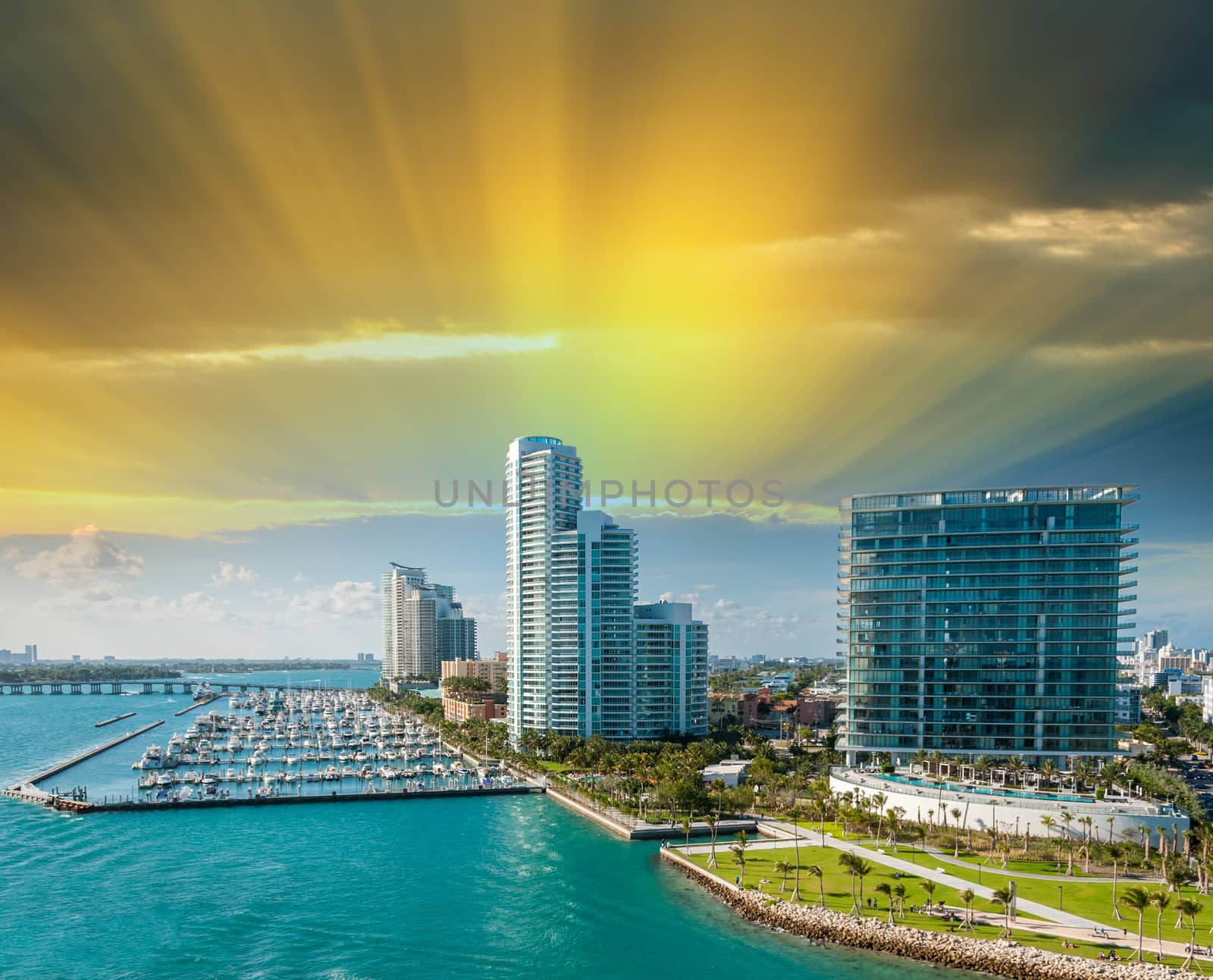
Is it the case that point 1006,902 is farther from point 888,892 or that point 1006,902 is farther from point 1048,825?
point 1048,825

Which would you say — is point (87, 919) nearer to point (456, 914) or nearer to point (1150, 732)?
→ point (456, 914)

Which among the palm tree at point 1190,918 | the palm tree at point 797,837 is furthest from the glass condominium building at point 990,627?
the palm tree at point 1190,918

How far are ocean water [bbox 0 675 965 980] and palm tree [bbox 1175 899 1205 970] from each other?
1219cm

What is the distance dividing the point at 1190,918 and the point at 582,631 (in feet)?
240

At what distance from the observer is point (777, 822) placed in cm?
7519

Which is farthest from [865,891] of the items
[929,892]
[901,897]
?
[901,897]

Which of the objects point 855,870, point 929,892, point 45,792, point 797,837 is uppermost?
point 855,870

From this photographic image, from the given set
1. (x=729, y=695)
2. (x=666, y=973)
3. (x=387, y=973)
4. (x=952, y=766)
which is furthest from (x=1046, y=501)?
(x=729, y=695)

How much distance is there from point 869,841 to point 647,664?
163ft

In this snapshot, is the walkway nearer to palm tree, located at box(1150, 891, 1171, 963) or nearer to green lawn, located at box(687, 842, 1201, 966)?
green lawn, located at box(687, 842, 1201, 966)

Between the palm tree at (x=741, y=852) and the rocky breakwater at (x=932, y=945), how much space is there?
2.95 meters

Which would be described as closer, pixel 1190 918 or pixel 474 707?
pixel 1190 918

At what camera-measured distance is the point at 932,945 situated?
47031mm

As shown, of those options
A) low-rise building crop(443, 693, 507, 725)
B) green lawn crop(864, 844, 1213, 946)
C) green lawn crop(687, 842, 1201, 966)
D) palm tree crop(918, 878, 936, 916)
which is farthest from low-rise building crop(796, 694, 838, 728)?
palm tree crop(918, 878, 936, 916)
